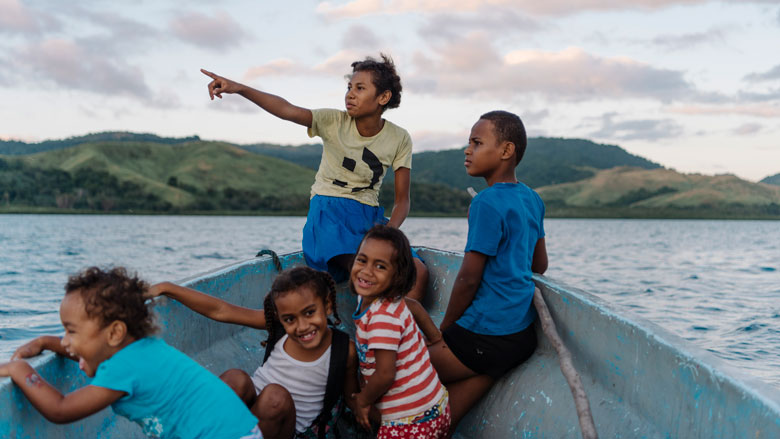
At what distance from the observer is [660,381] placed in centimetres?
191

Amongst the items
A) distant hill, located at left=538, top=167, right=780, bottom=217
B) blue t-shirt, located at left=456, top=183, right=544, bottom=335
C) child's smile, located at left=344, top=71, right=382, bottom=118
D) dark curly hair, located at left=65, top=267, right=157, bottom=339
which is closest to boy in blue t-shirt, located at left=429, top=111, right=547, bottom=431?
blue t-shirt, located at left=456, top=183, right=544, bottom=335

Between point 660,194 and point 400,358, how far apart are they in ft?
334

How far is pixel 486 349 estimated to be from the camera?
8.27ft

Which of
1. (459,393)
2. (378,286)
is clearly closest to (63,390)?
(378,286)

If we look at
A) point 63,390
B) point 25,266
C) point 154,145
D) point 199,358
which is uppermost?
point 154,145

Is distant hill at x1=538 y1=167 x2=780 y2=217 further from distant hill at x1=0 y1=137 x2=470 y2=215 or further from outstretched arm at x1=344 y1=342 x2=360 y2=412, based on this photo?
outstretched arm at x1=344 y1=342 x2=360 y2=412

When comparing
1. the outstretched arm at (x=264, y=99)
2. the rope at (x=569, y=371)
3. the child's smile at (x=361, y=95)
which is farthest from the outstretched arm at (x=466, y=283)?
the outstretched arm at (x=264, y=99)

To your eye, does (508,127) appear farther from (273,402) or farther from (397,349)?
(273,402)

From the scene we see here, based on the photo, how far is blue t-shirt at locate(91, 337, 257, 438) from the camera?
1.53 meters

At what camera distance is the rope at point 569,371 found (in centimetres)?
206

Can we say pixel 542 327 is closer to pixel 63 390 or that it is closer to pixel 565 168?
pixel 63 390

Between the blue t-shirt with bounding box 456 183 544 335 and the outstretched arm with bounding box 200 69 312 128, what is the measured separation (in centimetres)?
126

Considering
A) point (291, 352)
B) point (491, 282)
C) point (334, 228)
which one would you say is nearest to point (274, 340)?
point (291, 352)

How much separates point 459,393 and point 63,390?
146 cm
